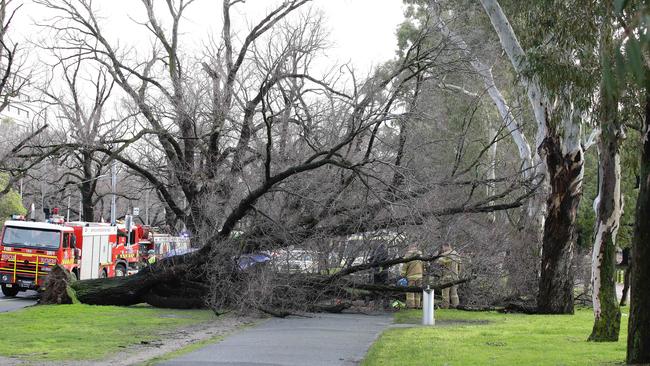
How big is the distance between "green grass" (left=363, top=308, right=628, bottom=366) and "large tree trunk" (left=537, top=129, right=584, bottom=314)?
202 centimetres

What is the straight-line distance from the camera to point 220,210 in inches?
848

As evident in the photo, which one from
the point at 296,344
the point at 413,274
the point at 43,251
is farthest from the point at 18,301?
the point at 296,344

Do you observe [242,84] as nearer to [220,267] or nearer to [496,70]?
[220,267]

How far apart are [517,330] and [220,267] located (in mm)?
7297

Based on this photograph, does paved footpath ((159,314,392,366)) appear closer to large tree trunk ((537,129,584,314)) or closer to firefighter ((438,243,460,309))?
firefighter ((438,243,460,309))

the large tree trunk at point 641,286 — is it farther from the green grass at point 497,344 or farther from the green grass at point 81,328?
the green grass at point 81,328

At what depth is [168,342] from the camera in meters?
15.0

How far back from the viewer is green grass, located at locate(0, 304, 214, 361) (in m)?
13.3

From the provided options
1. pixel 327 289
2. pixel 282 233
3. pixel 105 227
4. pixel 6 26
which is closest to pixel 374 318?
pixel 327 289

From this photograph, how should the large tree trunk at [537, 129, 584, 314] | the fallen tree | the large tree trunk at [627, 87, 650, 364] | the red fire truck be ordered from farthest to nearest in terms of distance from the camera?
the red fire truck
the large tree trunk at [537, 129, 584, 314]
the fallen tree
the large tree trunk at [627, 87, 650, 364]

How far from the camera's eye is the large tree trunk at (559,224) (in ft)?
68.9

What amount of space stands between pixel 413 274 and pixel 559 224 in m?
3.80

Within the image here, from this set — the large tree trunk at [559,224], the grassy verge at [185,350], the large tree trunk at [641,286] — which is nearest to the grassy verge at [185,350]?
the grassy verge at [185,350]

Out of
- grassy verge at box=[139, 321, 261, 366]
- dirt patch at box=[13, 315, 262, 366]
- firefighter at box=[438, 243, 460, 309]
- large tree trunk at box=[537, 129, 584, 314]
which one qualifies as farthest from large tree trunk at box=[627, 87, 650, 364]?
large tree trunk at box=[537, 129, 584, 314]
